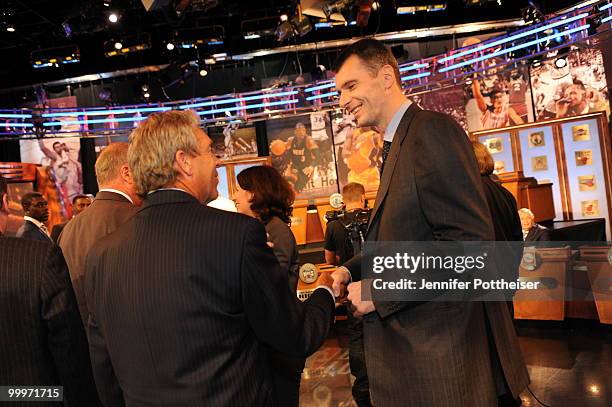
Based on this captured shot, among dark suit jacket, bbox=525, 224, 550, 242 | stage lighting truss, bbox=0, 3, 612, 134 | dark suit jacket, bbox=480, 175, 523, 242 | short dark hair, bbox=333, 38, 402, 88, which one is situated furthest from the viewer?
stage lighting truss, bbox=0, 3, 612, 134

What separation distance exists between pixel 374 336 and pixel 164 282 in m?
0.63

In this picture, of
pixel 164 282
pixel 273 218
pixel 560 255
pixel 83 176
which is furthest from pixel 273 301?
pixel 83 176

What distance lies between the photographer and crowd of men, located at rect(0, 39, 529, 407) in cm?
142

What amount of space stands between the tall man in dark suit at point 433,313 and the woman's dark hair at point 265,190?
3.85 feet

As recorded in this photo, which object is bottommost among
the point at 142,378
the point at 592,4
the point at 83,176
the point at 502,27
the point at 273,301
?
the point at 142,378

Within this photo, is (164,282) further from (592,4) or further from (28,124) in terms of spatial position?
(28,124)

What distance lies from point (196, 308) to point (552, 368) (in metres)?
4.37

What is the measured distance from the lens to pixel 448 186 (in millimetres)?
1464

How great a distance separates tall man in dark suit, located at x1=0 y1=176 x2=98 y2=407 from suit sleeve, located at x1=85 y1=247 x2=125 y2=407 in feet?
0.16

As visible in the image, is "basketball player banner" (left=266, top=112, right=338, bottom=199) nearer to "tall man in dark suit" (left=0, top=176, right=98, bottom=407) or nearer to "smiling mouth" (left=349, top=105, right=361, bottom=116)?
"smiling mouth" (left=349, top=105, right=361, bottom=116)

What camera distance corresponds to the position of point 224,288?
1414 millimetres

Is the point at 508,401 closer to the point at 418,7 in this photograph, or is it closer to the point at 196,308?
the point at 196,308

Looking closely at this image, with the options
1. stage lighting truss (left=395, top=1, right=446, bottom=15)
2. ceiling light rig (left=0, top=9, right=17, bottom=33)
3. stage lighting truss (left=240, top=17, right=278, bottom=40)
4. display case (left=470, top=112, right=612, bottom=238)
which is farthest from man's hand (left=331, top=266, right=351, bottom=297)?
ceiling light rig (left=0, top=9, right=17, bottom=33)

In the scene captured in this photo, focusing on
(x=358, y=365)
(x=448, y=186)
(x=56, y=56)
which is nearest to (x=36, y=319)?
(x=448, y=186)
